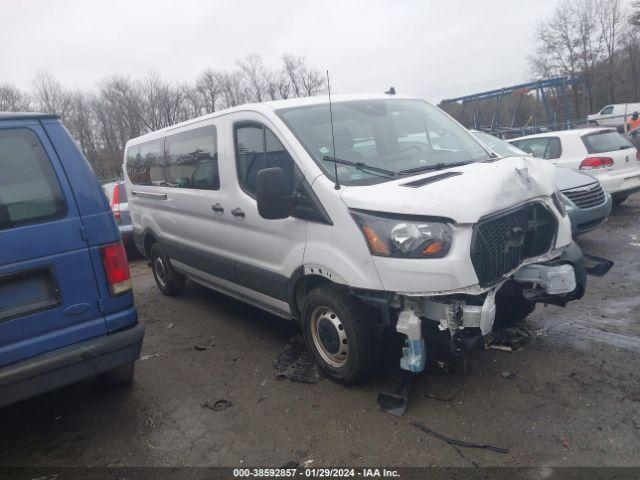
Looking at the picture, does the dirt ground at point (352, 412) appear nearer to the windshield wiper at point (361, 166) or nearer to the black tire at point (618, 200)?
the windshield wiper at point (361, 166)

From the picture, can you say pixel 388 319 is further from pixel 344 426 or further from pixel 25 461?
pixel 25 461

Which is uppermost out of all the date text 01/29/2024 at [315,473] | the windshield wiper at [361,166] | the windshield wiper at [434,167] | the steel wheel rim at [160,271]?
the windshield wiper at [361,166]

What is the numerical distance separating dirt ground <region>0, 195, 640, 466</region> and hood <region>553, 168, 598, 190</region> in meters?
2.38

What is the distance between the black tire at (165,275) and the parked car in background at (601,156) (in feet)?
21.8

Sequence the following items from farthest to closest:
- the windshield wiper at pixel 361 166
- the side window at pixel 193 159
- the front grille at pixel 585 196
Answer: the front grille at pixel 585 196 < the side window at pixel 193 159 < the windshield wiper at pixel 361 166

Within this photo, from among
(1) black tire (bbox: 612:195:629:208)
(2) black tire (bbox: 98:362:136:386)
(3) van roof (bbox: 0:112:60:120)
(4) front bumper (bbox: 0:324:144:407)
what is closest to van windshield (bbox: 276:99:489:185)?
(3) van roof (bbox: 0:112:60:120)

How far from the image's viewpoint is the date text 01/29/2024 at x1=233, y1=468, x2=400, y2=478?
272 cm

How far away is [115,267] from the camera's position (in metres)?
3.27

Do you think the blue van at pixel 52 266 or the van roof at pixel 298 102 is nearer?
the blue van at pixel 52 266

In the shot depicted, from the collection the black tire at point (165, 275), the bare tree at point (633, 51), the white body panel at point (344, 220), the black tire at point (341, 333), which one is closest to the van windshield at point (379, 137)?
the white body panel at point (344, 220)

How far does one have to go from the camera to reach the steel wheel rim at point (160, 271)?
649 centimetres

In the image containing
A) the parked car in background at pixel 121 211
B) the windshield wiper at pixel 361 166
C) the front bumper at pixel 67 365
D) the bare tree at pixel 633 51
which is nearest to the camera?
the front bumper at pixel 67 365

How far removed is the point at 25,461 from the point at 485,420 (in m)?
2.99

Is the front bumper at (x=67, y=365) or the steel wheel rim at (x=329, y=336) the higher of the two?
the front bumper at (x=67, y=365)
